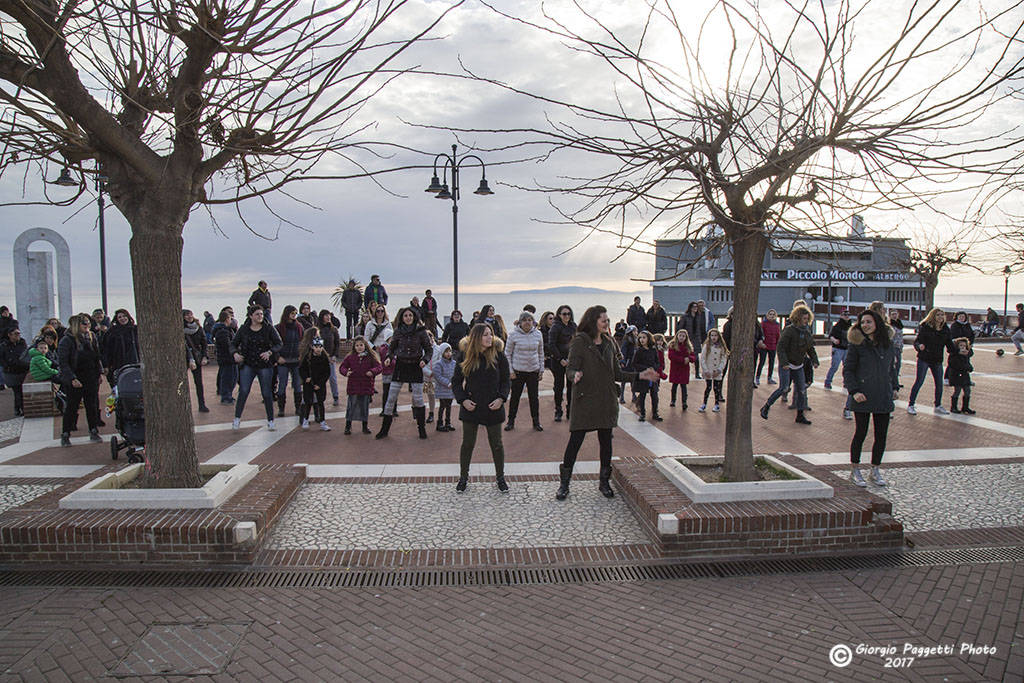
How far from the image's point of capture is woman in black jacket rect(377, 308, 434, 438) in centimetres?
903

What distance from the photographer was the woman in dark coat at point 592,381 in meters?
6.03

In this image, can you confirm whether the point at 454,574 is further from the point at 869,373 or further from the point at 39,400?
the point at 39,400

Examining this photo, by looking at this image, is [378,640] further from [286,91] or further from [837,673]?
[286,91]

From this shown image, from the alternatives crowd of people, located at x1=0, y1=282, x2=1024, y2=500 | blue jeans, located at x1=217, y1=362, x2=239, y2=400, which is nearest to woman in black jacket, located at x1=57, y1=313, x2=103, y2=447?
crowd of people, located at x1=0, y1=282, x2=1024, y2=500

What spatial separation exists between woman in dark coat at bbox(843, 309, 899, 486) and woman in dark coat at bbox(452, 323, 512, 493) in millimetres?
3650

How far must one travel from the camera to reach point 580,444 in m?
6.22

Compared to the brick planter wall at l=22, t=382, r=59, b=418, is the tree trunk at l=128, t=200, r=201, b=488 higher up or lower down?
higher up

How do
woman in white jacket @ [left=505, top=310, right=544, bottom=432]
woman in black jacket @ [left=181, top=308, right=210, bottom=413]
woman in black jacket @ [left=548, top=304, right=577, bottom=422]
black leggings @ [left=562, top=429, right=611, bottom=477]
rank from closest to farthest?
black leggings @ [left=562, top=429, right=611, bottom=477] < woman in white jacket @ [left=505, top=310, right=544, bottom=432] < woman in black jacket @ [left=548, top=304, right=577, bottom=422] < woman in black jacket @ [left=181, top=308, right=210, bottom=413]

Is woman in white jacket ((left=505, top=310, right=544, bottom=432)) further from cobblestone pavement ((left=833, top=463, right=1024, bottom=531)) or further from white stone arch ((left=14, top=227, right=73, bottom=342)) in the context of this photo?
white stone arch ((left=14, top=227, right=73, bottom=342))

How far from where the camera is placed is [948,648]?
3584 millimetres

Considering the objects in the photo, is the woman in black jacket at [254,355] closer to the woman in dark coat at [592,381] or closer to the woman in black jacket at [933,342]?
the woman in dark coat at [592,381]

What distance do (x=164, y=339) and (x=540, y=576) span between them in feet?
12.5

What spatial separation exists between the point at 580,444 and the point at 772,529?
78.0 inches

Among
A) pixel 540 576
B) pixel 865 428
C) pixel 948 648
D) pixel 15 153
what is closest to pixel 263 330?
pixel 15 153
